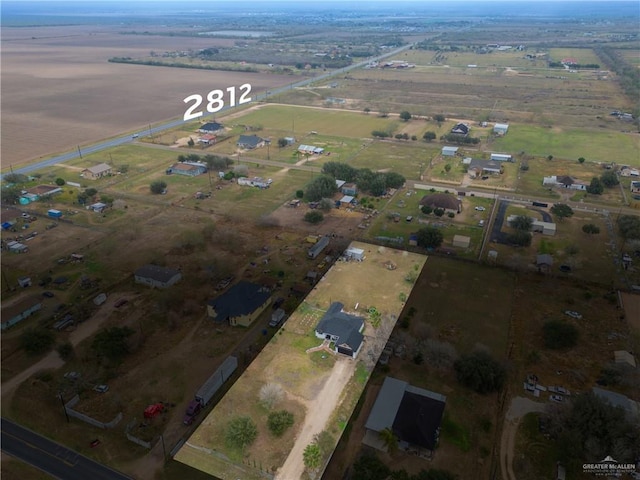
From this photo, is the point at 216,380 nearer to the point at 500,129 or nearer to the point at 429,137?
the point at 429,137

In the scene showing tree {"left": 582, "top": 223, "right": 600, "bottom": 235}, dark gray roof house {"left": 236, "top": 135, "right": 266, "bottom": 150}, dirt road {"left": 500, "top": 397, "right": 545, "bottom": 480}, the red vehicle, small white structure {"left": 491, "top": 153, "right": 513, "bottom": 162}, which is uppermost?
dark gray roof house {"left": 236, "top": 135, "right": 266, "bottom": 150}

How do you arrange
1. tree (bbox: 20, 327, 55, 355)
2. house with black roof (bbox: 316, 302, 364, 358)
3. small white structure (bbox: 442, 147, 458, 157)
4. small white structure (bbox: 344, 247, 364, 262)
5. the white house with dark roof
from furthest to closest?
small white structure (bbox: 442, 147, 458, 157), the white house with dark roof, small white structure (bbox: 344, 247, 364, 262), house with black roof (bbox: 316, 302, 364, 358), tree (bbox: 20, 327, 55, 355)

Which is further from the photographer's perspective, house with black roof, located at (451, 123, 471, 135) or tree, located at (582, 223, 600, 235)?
house with black roof, located at (451, 123, 471, 135)

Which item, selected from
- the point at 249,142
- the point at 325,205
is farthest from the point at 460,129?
the point at 325,205

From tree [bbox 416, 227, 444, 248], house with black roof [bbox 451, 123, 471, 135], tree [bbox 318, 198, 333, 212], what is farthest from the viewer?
house with black roof [bbox 451, 123, 471, 135]

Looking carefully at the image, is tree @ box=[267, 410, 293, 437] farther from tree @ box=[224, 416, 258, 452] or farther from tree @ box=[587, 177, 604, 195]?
tree @ box=[587, 177, 604, 195]

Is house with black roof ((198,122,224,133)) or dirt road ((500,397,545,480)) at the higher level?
house with black roof ((198,122,224,133))

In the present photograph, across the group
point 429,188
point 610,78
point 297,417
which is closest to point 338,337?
point 297,417

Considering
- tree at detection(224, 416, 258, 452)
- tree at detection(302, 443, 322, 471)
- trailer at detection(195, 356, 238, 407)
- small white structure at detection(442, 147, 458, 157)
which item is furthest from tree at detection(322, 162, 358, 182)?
tree at detection(302, 443, 322, 471)
